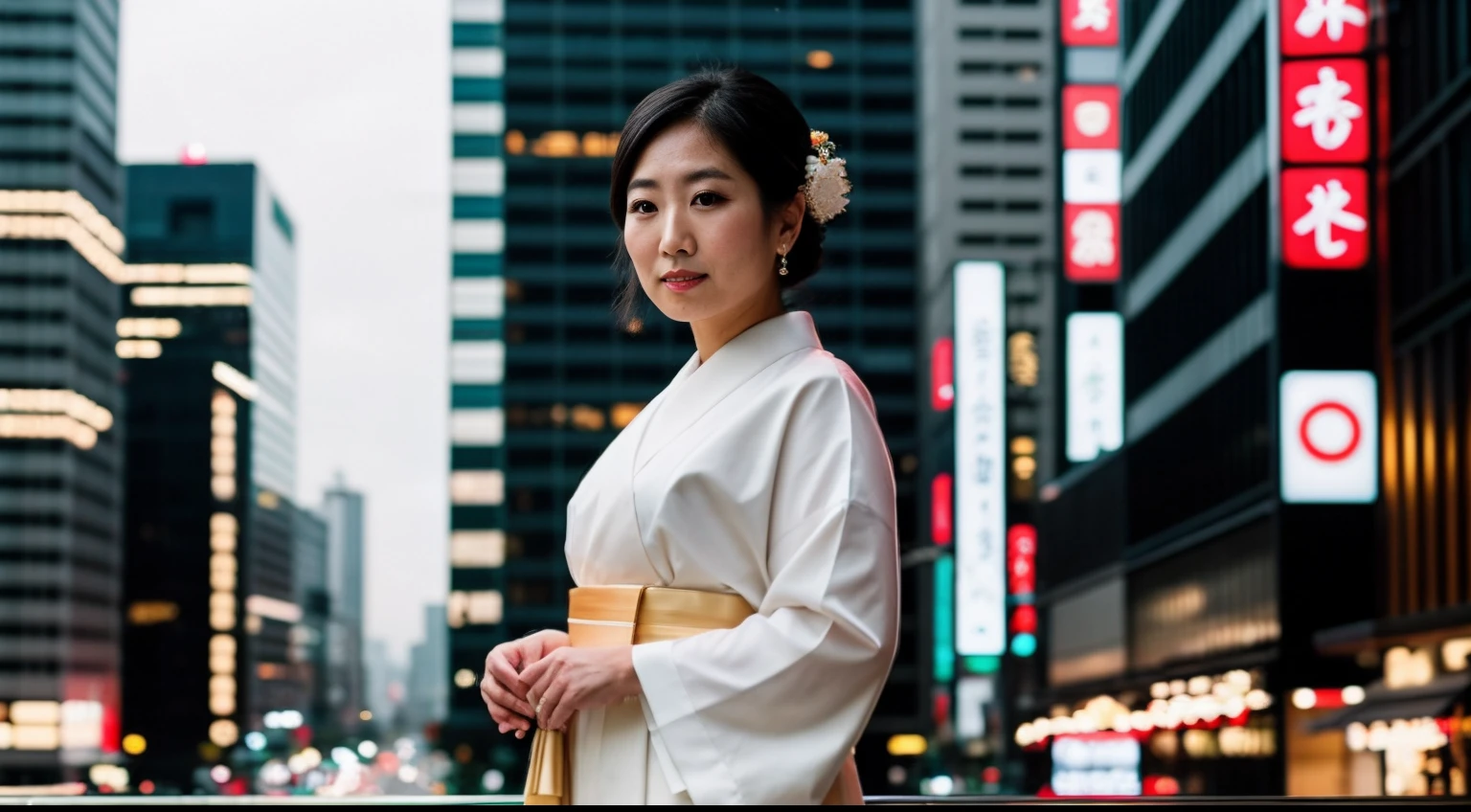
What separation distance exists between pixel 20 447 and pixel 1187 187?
38777 mm

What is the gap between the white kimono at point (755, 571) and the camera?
1081 mm

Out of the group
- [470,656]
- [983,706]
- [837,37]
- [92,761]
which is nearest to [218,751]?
[92,761]

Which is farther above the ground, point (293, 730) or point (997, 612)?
point (997, 612)

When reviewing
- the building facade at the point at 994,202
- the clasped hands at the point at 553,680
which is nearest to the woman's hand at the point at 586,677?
the clasped hands at the point at 553,680

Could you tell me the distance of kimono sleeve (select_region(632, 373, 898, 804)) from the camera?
1077 mm

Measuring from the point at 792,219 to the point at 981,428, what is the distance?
1456 centimetres

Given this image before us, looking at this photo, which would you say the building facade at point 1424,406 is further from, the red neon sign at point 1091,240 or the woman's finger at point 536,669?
the woman's finger at point 536,669

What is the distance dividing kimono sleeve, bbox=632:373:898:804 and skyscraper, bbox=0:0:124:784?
163ft

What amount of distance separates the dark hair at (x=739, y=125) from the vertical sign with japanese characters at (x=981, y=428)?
46.0 ft

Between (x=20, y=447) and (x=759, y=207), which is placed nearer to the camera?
(x=759, y=207)

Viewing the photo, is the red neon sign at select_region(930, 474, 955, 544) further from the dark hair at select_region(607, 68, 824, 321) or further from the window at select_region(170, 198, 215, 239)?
the window at select_region(170, 198, 215, 239)

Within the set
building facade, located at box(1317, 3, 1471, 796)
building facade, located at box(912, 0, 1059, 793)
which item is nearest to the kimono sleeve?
building facade, located at box(1317, 3, 1471, 796)

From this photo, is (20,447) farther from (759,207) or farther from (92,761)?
(759,207)

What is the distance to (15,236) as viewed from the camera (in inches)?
1848
